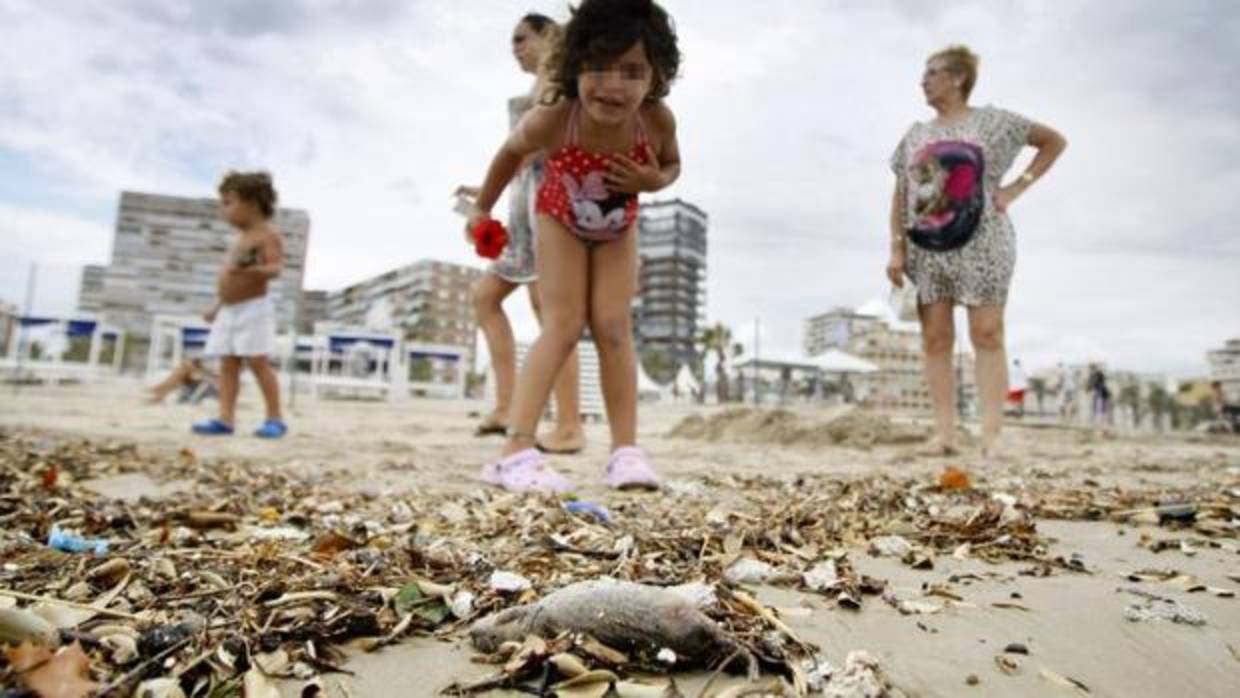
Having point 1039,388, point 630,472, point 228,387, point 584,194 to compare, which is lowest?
point 630,472

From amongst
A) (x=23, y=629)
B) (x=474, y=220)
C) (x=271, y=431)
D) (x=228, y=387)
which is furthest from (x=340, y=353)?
(x=23, y=629)

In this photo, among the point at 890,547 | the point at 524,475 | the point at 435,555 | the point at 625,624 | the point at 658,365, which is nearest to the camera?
the point at 625,624

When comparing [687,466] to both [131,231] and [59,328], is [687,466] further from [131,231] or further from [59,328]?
[131,231]

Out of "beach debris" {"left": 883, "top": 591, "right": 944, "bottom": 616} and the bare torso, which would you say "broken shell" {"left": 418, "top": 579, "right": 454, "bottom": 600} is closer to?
"beach debris" {"left": 883, "top": 591, "right": 944, "bottom": 616}

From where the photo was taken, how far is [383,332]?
57.9 feet

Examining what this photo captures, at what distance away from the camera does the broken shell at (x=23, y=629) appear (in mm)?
763

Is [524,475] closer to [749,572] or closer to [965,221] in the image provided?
[749,572]

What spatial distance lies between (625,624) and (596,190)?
1845 mm

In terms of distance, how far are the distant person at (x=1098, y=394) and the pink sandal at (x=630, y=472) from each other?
1970cm

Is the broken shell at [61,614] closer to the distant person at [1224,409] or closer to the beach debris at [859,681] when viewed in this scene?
the beach debris at [859,681]

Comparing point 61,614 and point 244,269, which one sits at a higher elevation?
point 244,269

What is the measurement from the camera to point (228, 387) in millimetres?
4574

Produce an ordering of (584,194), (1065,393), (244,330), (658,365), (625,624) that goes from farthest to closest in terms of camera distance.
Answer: (658,365) → (1065,393) → (244,330) → (584,194) → (625,624)

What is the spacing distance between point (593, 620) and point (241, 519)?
45.6 inches
